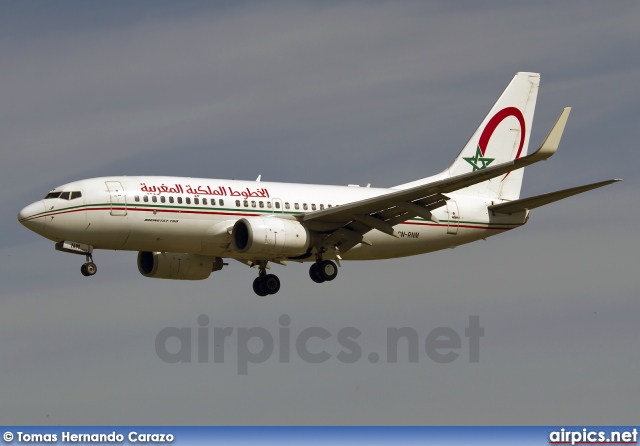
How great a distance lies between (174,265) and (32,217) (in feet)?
29.9

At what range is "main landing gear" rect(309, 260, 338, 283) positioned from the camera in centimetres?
6600

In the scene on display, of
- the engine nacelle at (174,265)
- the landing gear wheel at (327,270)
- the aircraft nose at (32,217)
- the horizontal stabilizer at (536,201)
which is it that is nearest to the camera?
the aircraft nose at (32,217)

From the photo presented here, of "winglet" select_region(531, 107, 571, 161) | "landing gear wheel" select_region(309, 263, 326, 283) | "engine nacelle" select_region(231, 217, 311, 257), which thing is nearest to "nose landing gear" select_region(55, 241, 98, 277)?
"engine nacelle" select_region(231, 217, 311, 257)

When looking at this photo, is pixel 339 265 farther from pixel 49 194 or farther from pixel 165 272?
pixel 49 194

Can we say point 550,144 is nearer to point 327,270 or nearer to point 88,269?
point 327,270

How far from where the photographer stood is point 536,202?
66.3 metres

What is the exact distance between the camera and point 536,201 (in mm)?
66188

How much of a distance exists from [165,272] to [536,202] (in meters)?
17.5

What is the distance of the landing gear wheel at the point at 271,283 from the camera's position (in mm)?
67625

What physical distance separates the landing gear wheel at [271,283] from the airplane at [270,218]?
0.15 ft

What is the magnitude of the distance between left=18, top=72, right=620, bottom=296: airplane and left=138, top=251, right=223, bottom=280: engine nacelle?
0.15ft

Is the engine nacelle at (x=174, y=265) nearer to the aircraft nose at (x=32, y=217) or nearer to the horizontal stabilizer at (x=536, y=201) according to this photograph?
the aircraft nose at (x=32, y=217)

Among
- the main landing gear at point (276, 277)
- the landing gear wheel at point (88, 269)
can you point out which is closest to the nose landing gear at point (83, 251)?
the landing gear wheel at point (88, 269)

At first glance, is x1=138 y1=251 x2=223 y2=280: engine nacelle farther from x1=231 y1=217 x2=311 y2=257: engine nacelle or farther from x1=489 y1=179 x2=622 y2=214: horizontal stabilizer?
x1=489 y1=179 x2=622 y2=214: horizontal stabilizer
